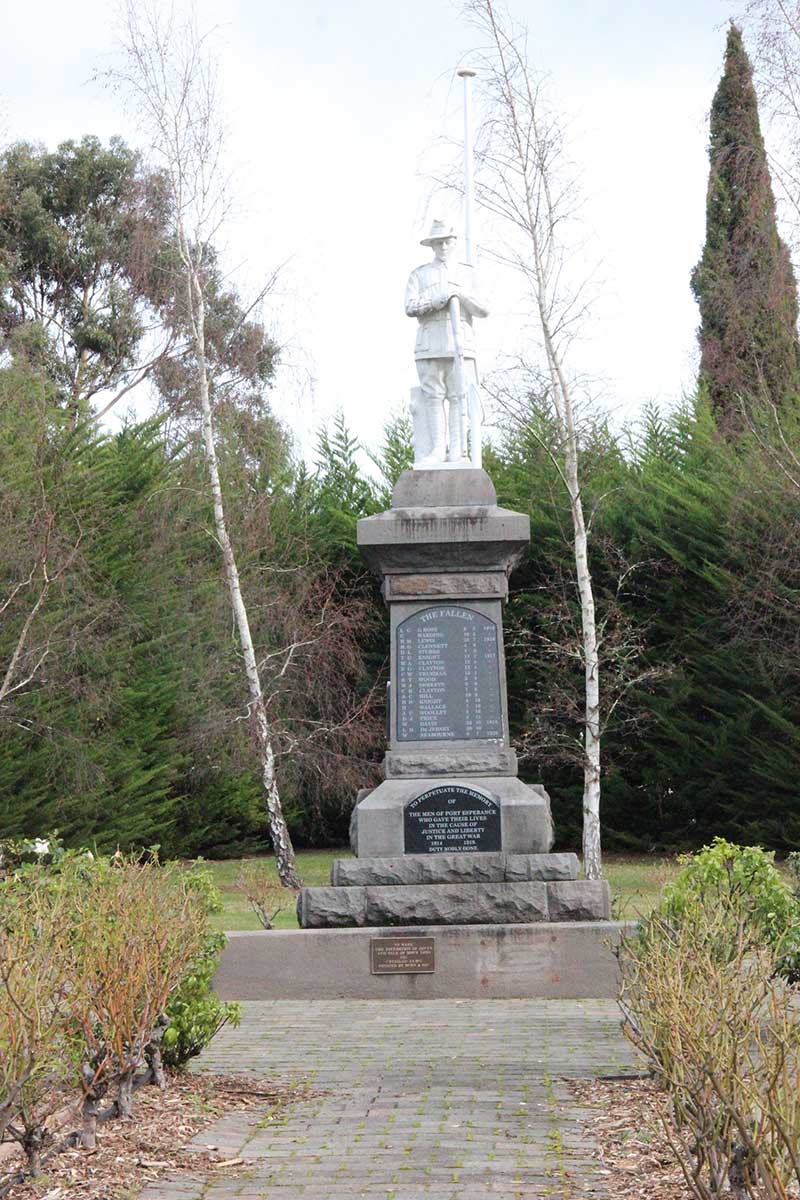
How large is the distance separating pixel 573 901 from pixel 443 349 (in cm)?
417

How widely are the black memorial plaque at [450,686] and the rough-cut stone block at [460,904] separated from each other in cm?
108

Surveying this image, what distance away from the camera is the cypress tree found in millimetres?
14539

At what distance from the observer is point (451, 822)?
962 centimetres

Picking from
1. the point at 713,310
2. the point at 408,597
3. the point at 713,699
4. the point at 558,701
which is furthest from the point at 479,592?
the point at 713,310

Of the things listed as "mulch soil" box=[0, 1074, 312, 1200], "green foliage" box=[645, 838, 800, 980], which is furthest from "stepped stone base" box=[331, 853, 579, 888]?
"mulch soil" box=[0, 1074, 312, 1200]

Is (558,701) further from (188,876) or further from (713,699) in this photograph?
(188,876)

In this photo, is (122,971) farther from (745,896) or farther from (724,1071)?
(745,896)

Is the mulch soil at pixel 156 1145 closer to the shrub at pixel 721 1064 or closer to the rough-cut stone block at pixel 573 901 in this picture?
the shrub at pixel 721 1064

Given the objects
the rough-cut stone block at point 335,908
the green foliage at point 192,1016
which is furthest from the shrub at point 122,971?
the rough-cut stone block at point 335,908

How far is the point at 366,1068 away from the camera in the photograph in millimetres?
6715

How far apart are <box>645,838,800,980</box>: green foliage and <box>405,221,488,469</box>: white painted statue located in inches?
167

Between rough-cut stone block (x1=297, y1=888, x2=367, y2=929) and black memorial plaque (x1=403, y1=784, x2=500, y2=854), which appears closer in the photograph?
rough-cut stone block (x1=297, y1=888, x2=367, y2=929)

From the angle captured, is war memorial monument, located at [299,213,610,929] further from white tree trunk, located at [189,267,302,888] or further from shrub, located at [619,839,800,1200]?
white tree trunk, located at [189,267,302,888]

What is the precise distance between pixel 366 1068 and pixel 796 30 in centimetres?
1070
